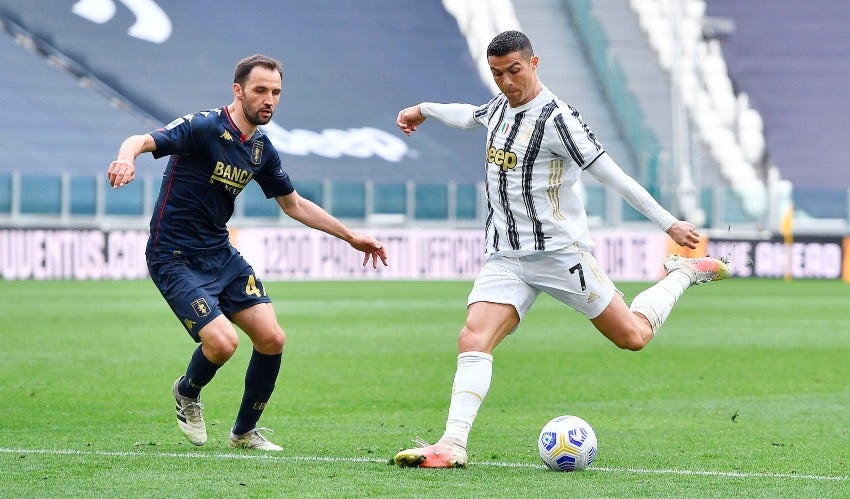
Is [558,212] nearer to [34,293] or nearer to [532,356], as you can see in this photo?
[532,356]

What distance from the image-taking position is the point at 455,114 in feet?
25.9

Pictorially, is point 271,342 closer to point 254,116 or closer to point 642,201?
point 254,116

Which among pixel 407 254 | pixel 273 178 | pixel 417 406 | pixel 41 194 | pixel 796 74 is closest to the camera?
pixel 273 178

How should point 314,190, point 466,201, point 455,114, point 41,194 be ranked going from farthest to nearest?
point 466,201, point 314,190, point 41,194, point 455,114

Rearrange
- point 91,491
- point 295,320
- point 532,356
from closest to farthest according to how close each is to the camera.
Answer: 1. point 91,491
2. point 532,356
3. point 295,320

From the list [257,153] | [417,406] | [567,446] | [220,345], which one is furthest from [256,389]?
[417,406]

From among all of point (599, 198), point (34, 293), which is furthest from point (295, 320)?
point (599, 198)

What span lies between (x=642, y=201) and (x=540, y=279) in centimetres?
65

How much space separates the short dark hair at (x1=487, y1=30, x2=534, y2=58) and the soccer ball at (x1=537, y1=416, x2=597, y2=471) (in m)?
1.78

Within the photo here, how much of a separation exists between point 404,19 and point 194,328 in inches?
1337

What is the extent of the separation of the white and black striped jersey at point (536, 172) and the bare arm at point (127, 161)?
1681 mm

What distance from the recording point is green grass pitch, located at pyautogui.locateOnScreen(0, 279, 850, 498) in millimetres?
6617

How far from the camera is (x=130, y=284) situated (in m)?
29.0

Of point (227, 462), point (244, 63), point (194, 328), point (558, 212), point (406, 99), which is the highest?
point (406, 99)
